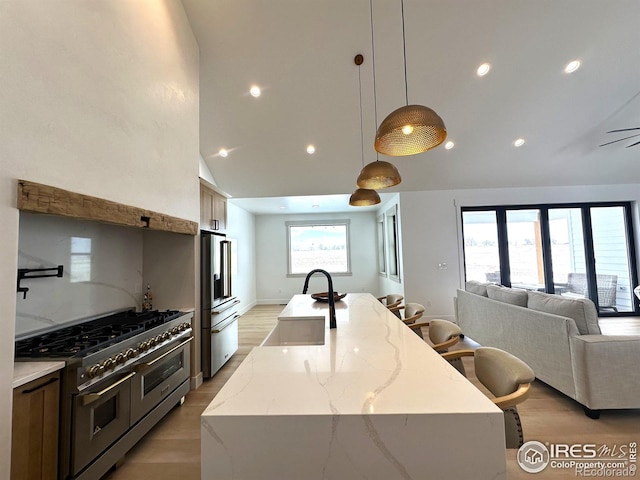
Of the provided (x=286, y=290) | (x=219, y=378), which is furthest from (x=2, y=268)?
(x=286, y=290)

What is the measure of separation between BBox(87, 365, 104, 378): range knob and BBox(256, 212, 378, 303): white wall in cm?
657

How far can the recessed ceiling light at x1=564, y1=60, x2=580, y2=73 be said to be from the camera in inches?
134

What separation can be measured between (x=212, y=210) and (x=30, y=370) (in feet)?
8.54

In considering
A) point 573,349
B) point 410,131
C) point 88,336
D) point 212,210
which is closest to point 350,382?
point 410,131

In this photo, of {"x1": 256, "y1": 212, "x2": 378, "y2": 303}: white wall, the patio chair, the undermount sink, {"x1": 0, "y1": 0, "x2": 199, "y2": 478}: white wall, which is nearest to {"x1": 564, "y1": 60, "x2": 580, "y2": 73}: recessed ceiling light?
the patio chair

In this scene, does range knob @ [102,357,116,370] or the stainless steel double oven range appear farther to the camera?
range knob @ [102,357,116,370]

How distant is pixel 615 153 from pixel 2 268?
7.24m

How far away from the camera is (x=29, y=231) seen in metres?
1.88

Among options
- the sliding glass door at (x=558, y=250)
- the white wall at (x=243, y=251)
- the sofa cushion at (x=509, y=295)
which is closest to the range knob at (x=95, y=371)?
the sofa cushion at (x=509, y=295)

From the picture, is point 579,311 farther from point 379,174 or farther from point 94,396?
point 94,396

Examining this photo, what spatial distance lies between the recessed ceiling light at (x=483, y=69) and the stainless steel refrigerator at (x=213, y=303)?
369 centimetres

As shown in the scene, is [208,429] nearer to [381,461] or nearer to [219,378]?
[381,461]

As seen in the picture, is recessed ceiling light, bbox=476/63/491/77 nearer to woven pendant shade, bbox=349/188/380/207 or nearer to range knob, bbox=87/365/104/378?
woven pendant shade, bbox=349/188/380/207

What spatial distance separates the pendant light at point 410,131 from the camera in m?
1.57
